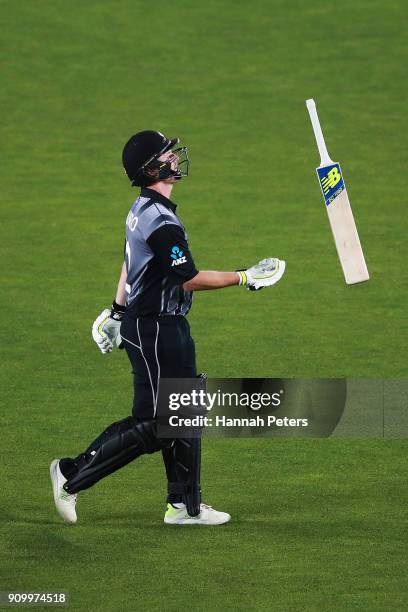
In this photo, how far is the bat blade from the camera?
8500 mm

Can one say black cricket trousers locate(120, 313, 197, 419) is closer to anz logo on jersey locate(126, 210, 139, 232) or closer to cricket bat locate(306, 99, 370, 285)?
anz logo on jersey locate(126, 210, 139, 232)

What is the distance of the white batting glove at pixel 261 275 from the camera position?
793cm

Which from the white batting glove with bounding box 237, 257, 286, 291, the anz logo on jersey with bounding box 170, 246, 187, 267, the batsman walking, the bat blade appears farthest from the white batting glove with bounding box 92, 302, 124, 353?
the bat blade

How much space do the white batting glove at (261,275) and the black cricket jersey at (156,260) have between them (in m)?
0.25

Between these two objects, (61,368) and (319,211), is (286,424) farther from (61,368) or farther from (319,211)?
(319,211)

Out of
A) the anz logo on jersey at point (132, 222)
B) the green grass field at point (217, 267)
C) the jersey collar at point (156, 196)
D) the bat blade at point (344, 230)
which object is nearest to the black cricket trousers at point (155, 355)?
the anz logo on jersey at point (132, 222)

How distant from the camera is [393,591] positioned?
7.22 m

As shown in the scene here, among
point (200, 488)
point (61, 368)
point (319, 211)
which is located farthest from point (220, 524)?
point (319, 211)

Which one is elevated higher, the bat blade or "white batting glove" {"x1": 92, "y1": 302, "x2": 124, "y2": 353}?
the bat blade

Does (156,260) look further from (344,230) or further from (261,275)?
(344,230)

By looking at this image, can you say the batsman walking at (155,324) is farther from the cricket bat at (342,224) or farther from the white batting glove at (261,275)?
the cricket bat at (342,224)

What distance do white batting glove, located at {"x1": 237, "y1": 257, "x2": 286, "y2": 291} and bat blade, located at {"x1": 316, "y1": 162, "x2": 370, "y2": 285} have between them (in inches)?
25.8

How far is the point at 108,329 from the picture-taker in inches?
335

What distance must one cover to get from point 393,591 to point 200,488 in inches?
56.8
